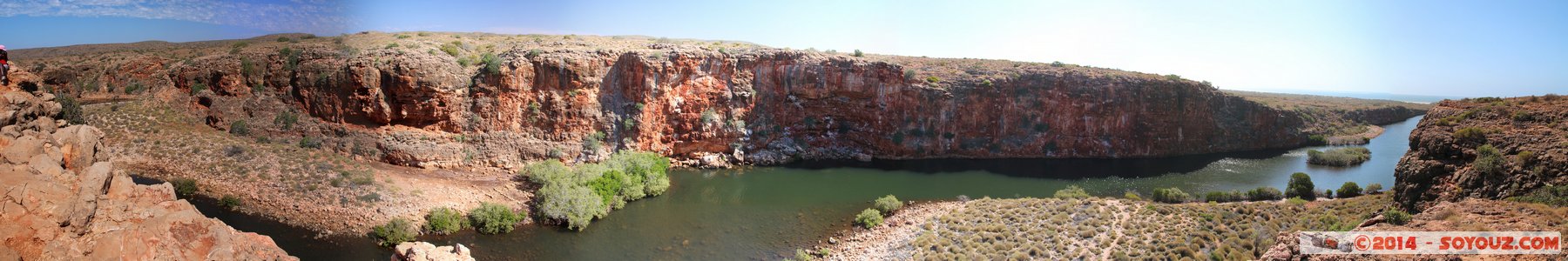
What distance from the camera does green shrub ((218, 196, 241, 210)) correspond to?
70.4 ft

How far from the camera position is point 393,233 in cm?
1947

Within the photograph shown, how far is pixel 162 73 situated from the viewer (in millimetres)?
26844

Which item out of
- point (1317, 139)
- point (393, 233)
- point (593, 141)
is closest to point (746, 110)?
point (593, 141)

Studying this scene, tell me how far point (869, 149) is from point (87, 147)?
3383 centimetres

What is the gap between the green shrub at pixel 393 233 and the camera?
19.3 meters

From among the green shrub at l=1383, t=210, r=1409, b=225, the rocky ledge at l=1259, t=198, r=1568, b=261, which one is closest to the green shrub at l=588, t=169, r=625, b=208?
the rocky ledge at l=1259, t=198, r=1568, b=261

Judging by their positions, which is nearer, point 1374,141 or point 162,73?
point 162,73

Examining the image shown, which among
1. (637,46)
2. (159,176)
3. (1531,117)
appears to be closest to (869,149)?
(637,46)

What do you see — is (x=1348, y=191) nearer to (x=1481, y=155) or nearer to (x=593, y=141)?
(x=1481, y=155)

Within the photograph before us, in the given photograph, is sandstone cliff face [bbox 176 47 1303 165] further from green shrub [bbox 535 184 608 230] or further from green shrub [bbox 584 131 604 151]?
green shrub [bbox 535 184 608 230]

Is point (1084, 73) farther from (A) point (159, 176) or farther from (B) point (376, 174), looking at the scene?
(A) point (159, 176)

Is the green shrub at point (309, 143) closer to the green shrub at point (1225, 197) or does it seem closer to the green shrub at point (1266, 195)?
the green shrub at point (1225, 197)

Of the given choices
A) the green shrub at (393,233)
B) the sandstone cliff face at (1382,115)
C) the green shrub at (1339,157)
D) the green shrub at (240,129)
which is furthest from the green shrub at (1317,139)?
the green shrub at (240,129)

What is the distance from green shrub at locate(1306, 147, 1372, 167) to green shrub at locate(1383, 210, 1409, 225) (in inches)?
1458
